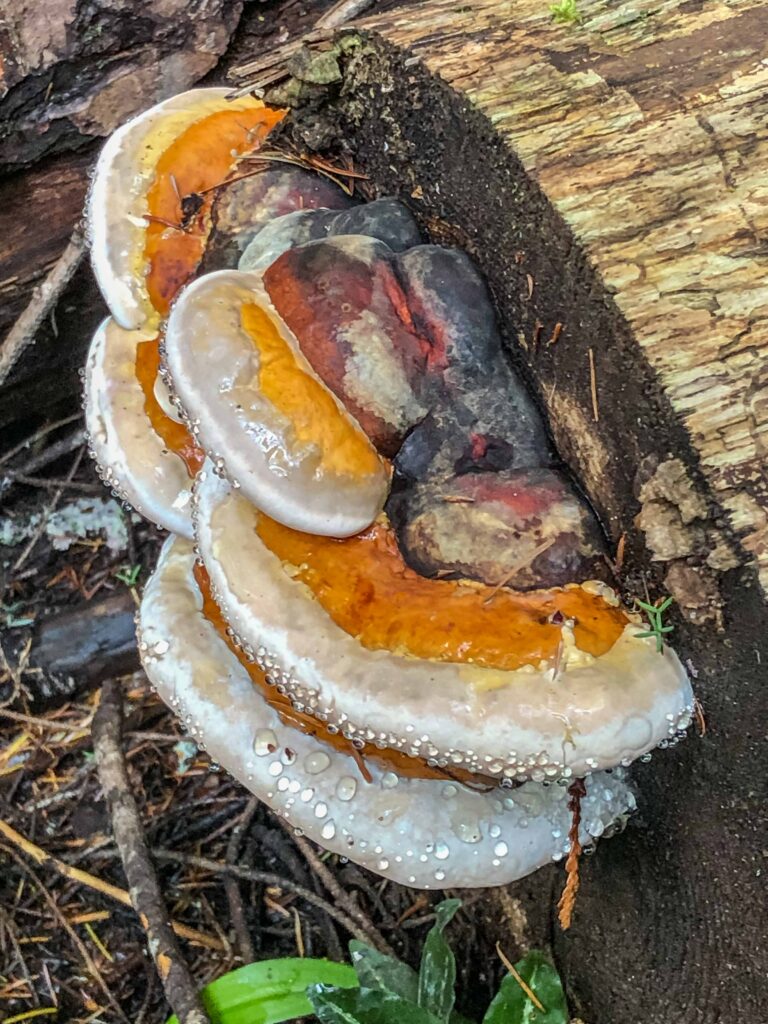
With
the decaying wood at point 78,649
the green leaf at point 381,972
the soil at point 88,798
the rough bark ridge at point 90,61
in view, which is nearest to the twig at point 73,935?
the soil at point 88,798

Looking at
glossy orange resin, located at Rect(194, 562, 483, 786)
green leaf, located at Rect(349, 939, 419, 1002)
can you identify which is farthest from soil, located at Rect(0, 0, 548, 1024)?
glossy orange resin, located at Rect(194, 562, 483, 786)

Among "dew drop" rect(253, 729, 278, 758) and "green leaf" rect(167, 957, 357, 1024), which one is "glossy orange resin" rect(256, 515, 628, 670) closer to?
"dew drop" rect(253, 729, 278, 758)

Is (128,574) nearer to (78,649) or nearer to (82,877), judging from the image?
(78,649)

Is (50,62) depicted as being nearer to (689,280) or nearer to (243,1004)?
(689,280)

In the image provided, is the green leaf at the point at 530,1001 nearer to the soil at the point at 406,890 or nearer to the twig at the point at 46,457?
the soil at the point at 406,890

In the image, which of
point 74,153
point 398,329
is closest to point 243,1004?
point 398,329

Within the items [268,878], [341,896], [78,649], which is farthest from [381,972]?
[78,649]
